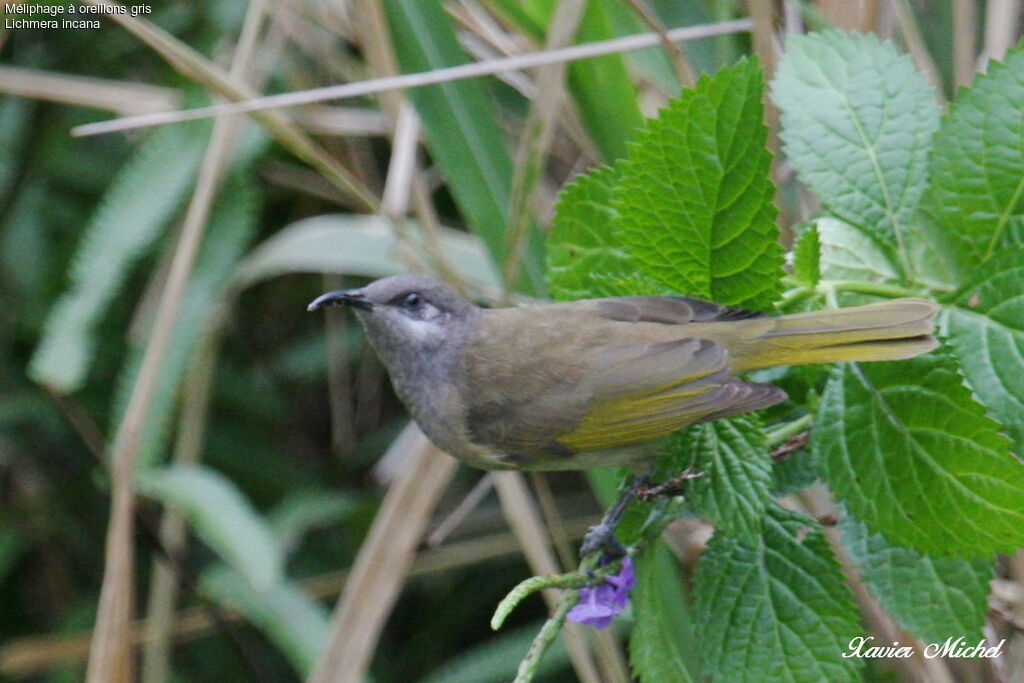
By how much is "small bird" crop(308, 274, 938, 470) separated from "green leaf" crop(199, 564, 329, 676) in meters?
1.02

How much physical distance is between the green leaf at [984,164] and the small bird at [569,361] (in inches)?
8.0

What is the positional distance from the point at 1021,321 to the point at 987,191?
221 mm

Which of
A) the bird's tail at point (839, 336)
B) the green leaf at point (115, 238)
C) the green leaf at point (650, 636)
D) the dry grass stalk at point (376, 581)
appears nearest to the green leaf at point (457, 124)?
the dry grass stalk at point (376, 581)

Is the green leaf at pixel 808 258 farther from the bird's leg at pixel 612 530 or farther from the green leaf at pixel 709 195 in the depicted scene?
the bird's leg at pixel 612 530

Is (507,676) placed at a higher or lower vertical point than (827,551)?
lower

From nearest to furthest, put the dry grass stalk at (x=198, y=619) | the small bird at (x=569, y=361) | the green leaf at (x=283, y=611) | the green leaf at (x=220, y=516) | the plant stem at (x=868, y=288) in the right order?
the plant stem at (x=868, y=288)
the small bird at (x=569, y=361)
the green leaf at (x=220, y=516)
the green leaf at (x=283, y=611)
the dry grass stalk at (x=198, y=619)

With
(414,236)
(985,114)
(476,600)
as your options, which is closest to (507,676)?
(476,600)

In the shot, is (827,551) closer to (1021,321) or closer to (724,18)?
(1021,321)

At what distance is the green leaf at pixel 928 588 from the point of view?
157cm

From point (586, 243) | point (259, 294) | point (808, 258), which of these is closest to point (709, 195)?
point (808, 258)

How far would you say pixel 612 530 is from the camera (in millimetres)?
1788

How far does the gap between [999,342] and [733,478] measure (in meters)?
0.45

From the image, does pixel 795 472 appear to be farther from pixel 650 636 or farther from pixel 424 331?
pixel 424 331

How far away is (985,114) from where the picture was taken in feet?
5.49
